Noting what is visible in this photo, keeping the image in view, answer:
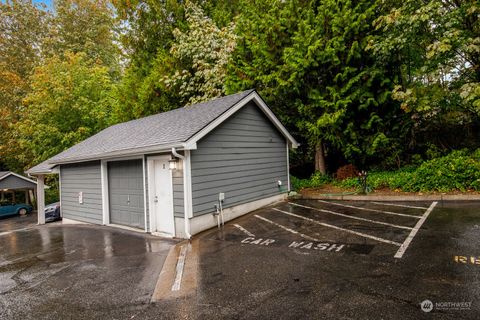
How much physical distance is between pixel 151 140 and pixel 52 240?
469cm

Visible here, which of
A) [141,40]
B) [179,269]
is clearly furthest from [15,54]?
[179,269]

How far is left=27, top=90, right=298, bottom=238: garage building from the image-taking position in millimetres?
7703

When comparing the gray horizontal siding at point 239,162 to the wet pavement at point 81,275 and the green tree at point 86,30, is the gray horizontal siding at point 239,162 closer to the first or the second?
the wet pavement at point 81,275

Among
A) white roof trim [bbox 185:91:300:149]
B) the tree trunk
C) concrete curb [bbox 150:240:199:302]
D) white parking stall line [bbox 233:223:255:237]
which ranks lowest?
concrete curb [bbox 150:240:199:302]

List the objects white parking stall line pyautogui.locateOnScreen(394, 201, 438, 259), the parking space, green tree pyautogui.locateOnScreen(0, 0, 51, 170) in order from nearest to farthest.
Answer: white parking stall line pyautogui.locateOnScreen(394, 201, 438, 259), the parking space, green tree pyautogui.locateOnScreen(0, 0, 51, 170)

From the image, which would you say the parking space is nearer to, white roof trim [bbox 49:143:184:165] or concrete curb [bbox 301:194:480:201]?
concrete curb [bbox 301:194:480:201]

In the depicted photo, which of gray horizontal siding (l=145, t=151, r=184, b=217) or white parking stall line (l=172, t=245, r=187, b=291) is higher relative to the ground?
gray horizontal siding (l=145, t=151, r=184, b=217)

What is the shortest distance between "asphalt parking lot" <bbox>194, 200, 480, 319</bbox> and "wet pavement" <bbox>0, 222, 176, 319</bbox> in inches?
46.0

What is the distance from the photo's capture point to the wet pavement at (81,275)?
13.9ft

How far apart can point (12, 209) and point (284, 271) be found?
26171mm

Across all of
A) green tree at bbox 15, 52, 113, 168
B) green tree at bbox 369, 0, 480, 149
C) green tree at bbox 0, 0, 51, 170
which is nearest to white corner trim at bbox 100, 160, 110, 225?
green tree at bbox 369, 0, 480, 149

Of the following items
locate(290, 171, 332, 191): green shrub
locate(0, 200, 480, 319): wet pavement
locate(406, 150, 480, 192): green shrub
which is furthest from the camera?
locate(290, 171, 332, 191): green shrub

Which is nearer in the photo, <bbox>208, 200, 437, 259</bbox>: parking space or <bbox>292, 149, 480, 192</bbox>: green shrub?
<bbox>208, 200, 437, 259</bbox>: parking space

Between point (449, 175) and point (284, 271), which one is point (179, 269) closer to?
point (284, 271)
